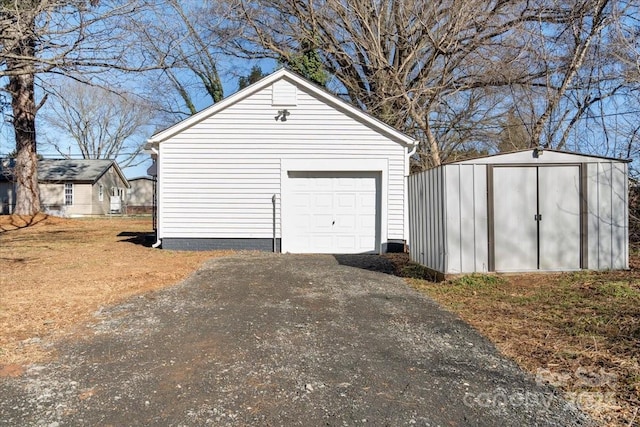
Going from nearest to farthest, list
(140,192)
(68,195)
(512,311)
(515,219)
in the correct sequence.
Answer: (512,311), (515,219), (68,195), (140,192)

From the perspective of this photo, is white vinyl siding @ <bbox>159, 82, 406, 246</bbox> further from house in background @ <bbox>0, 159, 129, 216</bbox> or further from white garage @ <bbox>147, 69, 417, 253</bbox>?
house in background @ <bbox>0, 159, 129, 216</bbox>

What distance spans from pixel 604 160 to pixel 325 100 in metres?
6.16

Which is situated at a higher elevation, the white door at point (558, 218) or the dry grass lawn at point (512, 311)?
the white door at point (558, 218)

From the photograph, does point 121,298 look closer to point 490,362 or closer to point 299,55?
point 490,362

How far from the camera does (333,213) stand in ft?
35.8

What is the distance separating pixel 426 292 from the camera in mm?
6426

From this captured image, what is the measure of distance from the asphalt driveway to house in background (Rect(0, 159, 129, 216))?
29.9m

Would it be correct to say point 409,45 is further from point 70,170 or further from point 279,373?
point 70,170

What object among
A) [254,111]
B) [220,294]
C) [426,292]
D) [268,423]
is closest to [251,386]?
[268,423]

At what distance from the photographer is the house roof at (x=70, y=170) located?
30.7 m

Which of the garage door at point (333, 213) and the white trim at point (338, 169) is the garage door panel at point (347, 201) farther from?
the white trim at point (338, 169)

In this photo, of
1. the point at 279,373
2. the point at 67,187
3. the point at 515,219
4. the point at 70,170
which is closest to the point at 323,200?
the point at 515,219

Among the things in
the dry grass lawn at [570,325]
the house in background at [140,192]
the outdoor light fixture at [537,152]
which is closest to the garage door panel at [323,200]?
the dry grass lawn at [570,325]

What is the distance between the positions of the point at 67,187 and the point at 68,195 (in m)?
0.58
